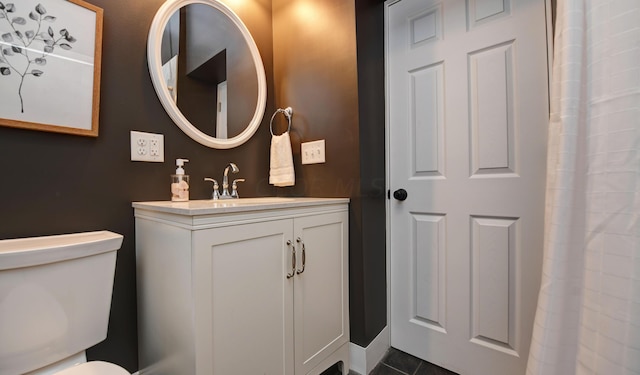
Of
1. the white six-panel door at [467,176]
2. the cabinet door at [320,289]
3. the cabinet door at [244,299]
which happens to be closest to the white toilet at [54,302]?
the cabinet door at [244,299]

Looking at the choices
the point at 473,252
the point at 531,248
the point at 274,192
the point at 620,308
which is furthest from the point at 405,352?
the point at 274,192

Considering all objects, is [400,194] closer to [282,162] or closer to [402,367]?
[282,162]

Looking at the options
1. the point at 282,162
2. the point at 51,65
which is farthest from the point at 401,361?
the point at 51,65

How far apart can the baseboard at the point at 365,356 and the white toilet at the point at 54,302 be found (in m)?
0.93

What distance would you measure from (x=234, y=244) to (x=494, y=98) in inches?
48.0

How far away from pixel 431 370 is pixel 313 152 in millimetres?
1235

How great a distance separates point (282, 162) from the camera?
4.66 feet

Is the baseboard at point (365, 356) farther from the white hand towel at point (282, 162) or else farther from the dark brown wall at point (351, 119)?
the white hand towel at point (282, 162)

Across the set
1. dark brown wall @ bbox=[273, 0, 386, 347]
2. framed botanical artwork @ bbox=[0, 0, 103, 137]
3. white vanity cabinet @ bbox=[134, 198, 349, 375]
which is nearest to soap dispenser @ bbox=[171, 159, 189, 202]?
white vanity cabinet @ bbox=[134, 198, 349, 375]

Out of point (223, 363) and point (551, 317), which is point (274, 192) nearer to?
point (223, 363)

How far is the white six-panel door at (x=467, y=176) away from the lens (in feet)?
3.44

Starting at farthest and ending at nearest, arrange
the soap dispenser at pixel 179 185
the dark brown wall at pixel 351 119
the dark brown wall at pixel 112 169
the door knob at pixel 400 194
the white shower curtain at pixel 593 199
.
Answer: the door knob at pixel 400 194 → the dark brown wall at pixel 351 119 → the soap dispenser at pixel 179 185 → the dark brown wall at pixel 112 169 → the white shower curtain at pixel 593 199

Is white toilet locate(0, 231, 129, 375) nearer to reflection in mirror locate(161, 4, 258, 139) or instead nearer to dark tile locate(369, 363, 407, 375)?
reflection in mirror locate(161, 4, 258, 139)

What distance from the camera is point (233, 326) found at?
0.81 metres
